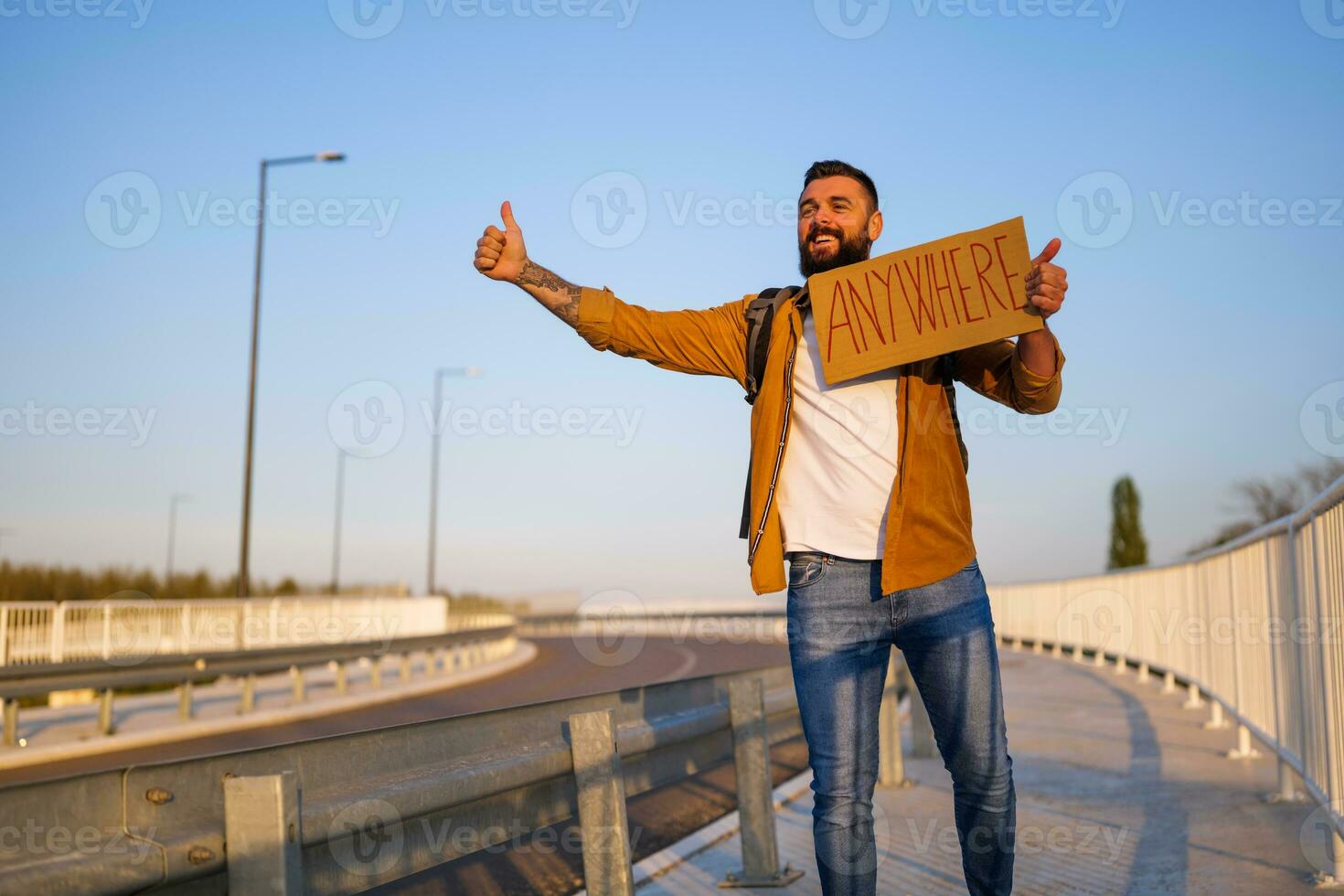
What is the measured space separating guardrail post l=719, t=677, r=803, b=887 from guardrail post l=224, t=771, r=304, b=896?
3540 millimetres

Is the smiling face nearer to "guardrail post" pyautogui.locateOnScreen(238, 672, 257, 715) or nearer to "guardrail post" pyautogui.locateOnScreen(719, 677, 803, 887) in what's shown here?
"guardrail post" pyautogui.locateOnScreen(719, 677, 803, 887)

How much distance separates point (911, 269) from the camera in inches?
166

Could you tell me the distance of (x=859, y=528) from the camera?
Result: 13.1 ft

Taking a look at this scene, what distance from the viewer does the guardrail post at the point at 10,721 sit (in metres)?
12.9

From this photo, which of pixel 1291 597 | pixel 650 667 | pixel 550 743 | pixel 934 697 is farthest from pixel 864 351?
pixel 650 667

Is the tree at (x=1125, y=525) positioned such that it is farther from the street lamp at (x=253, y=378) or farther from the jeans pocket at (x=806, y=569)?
the jeans pocket at (x=806, y=569)

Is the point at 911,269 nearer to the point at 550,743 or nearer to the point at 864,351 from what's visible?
the point at 864,351

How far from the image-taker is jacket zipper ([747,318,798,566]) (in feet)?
13.3

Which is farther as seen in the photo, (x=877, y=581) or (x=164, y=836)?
(x=877, y=581)

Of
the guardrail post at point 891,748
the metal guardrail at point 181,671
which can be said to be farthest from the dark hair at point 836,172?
the metal guardrail at point 181,671

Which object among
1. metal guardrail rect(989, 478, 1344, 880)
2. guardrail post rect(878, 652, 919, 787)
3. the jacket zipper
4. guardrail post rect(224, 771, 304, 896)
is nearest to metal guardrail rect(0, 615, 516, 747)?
guardrail post rect(878, 652, 919, 787)

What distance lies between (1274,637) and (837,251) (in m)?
4.59

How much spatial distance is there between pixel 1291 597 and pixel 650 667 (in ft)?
77.1

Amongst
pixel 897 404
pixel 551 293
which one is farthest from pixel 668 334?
pixel 897 404
